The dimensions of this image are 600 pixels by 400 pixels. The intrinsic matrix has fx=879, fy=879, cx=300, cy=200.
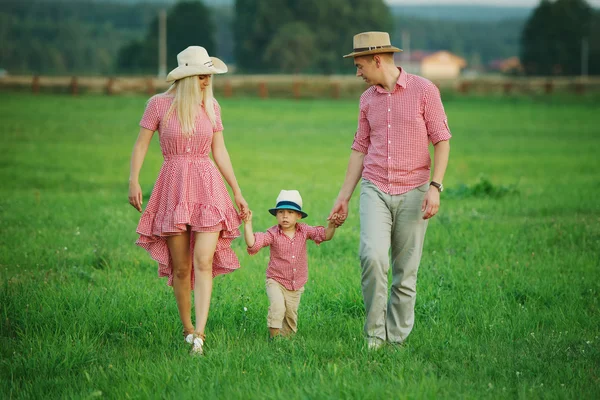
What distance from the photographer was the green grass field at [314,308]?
552 centimetres

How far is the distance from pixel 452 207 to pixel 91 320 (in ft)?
25.5

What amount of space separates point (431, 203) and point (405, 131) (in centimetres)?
57

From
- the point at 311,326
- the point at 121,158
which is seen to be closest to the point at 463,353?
the point at 311,326

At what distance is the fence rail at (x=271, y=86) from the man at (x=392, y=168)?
49.2 m

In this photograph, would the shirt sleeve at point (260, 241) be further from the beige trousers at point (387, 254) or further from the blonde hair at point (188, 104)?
the blonde hair at point (188, 104)

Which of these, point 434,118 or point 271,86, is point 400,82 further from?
point 271,86

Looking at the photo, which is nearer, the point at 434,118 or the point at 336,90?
the point at 434,118

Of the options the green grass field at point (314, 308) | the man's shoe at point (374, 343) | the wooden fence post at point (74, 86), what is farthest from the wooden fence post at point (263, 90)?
the man's shoe at point (374, 343)

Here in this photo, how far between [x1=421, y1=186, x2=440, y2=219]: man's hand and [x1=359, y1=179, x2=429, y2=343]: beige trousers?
18 centimetres

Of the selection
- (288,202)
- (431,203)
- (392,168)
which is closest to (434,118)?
(392,168)

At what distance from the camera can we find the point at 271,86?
5794 centimetres

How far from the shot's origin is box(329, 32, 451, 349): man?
625cm

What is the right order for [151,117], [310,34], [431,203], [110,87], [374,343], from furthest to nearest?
[310,34], [110,87], [151,117], [374,343], [431,203]

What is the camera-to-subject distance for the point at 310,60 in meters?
94.7
